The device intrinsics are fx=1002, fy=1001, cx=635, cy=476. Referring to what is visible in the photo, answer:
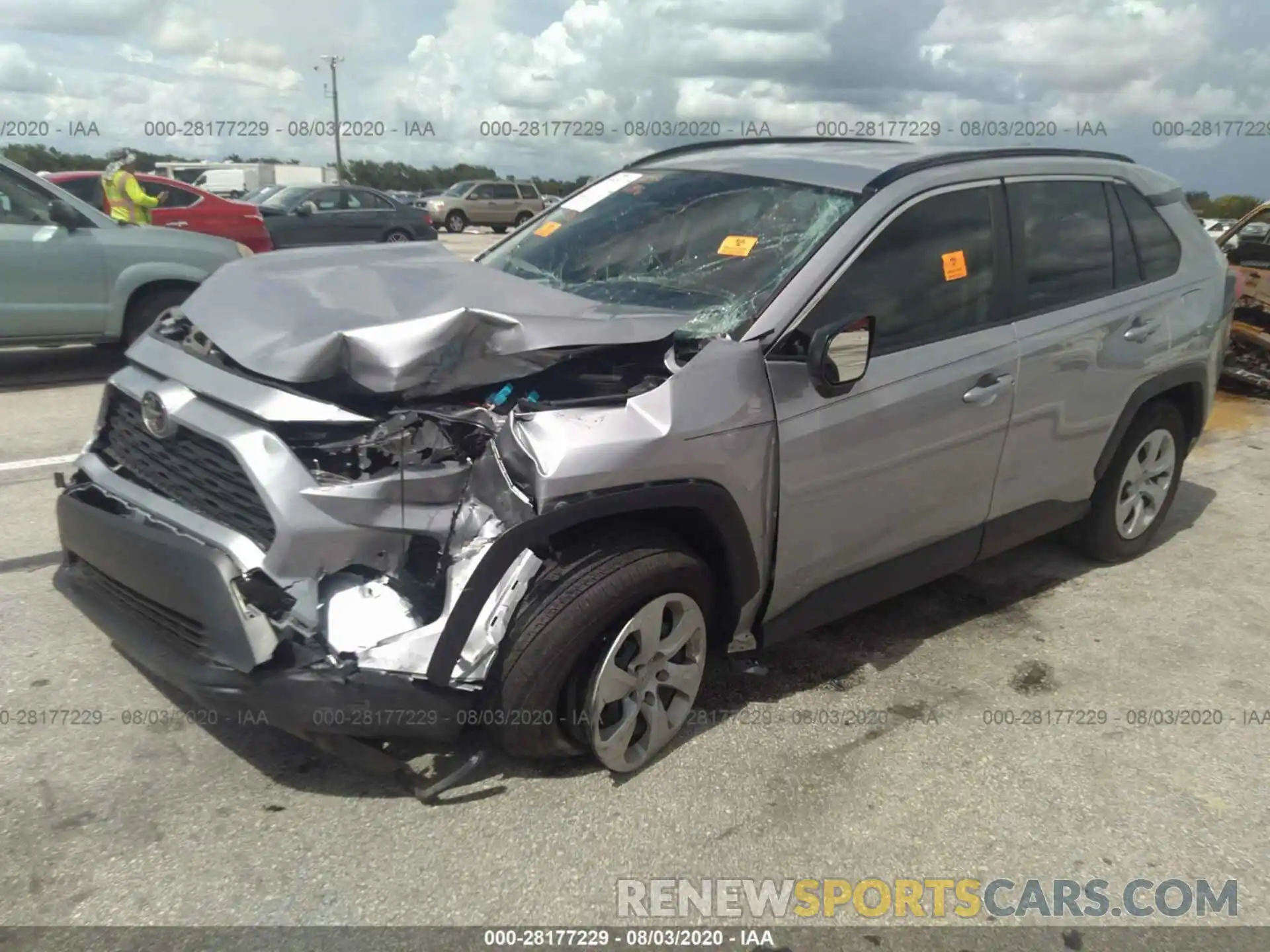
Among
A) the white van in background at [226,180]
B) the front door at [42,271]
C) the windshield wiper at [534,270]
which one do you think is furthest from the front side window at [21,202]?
the white van in background at [226,180]

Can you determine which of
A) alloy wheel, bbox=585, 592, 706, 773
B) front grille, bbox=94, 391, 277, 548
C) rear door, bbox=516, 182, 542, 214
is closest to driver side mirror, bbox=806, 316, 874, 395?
alloy wheel, bbox=585, 592, 706, 773

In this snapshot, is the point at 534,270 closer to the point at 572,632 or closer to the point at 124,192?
the point at 572,632

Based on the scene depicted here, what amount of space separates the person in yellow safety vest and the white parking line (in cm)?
545

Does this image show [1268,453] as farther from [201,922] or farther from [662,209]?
[201,922]

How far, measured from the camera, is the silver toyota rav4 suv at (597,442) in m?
2.59

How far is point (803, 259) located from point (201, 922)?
2.52m

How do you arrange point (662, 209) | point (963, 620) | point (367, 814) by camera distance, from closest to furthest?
point (367, 814), point (662, 209), point (963, 620)

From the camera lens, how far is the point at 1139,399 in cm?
436

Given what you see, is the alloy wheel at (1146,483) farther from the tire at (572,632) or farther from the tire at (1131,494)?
the tire at (572,632)

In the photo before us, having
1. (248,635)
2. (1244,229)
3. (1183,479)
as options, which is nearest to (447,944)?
(248,635)

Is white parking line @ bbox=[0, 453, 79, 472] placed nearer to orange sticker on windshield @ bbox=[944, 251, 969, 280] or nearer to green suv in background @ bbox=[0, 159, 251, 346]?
green suv in background @ bbox=[0, 159, 251, 346]

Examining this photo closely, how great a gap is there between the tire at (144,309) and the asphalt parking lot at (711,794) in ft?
13.8

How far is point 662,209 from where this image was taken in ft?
12.5

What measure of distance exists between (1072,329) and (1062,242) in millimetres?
374
